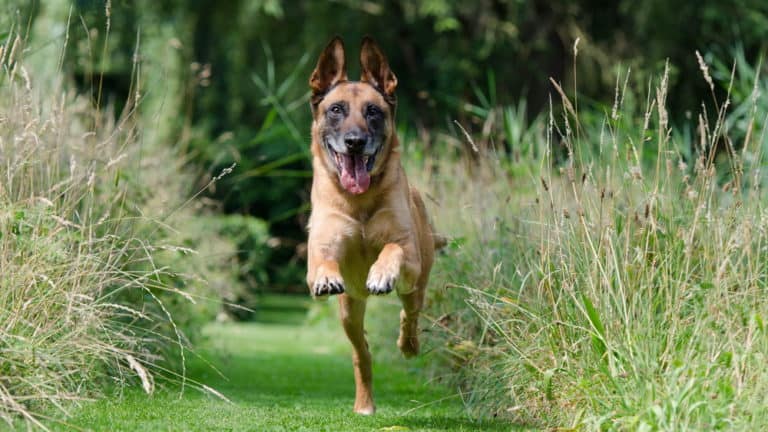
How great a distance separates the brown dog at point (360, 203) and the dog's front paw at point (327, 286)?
26cm

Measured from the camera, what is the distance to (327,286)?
545 cm

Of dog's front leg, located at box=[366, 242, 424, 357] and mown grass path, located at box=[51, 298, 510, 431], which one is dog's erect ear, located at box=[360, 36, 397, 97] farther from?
mown grass path, located at box=[51, 298, 510, 431]

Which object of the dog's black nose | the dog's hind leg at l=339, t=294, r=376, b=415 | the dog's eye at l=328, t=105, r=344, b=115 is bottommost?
the dog's hind leg at l=339, t=294, r=376, b=415

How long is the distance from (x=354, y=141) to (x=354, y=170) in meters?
0.18

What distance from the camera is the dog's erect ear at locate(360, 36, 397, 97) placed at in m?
6.83

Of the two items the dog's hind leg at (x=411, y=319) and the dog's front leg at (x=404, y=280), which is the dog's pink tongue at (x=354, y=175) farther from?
the dog's hind leg at (x=411, y=319)

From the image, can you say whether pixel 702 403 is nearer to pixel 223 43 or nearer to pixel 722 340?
pixel 722 340

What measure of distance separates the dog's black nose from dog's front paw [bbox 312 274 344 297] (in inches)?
39.7

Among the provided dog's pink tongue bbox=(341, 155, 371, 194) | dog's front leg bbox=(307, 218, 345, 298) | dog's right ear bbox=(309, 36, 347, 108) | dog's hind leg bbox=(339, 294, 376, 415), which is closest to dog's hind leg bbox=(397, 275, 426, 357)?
dog's hind leg bbox=(339, 294, 376, 415)

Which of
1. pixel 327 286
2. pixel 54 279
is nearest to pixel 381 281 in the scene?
pixel 327 286

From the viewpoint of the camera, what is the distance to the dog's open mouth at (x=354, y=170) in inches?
245

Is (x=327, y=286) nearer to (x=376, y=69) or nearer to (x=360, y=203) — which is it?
(x=360, y=203)

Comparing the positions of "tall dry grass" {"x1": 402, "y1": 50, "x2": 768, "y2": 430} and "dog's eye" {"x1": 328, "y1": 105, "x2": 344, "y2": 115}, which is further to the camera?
"dog's eye" {"x1": 328, "y1": 105, "x2": 344, "y2": 115}

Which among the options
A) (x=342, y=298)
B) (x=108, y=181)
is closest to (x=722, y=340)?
(x=342, y=298)
